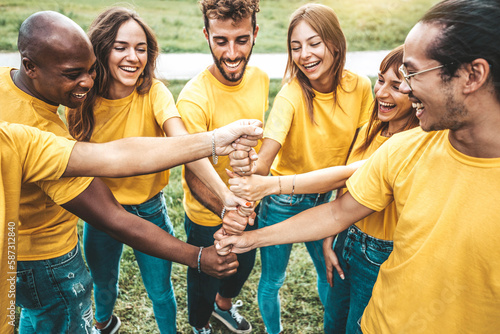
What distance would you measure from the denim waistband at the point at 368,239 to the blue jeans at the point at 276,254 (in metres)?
0.54

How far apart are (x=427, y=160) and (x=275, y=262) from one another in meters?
1.65

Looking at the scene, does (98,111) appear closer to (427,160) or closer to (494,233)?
(427,160)

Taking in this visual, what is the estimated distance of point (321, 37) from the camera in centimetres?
283

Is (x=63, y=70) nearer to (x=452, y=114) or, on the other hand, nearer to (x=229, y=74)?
(x=229, y=74)

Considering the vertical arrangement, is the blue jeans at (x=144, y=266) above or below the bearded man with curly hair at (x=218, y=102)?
below

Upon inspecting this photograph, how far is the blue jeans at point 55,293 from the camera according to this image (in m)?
2.20

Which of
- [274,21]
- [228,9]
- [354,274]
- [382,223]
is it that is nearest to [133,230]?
[354,274]

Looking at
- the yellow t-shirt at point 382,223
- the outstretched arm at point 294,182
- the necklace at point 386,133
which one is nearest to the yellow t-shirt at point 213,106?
the outstretched arm at point 294,182

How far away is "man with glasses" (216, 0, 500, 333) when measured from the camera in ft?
4.98

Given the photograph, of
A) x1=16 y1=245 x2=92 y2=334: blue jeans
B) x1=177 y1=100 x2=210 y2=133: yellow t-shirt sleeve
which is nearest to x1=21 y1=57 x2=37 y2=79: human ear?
x1=177 y1=100 x2=210 y2=133: yellow t-shirt sleeve

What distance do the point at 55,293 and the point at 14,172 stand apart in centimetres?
84

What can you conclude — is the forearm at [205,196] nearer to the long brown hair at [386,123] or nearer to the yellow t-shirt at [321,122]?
the yellow t-shirt at [321,122]

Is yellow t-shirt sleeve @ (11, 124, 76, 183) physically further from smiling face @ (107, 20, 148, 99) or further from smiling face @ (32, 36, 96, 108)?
smiling face @ (107, 20, 148, 99)

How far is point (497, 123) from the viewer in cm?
157
